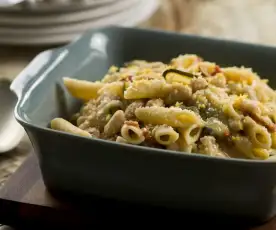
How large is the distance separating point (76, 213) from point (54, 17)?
0.82m

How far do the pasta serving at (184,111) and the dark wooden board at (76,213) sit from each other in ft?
0.36

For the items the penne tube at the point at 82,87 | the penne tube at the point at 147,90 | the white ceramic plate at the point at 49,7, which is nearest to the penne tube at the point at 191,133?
the penne tube at the point at 147,90

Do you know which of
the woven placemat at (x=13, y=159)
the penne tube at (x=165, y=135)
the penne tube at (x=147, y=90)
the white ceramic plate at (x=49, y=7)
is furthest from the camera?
the white ceramic plate at (x=49, y=7)

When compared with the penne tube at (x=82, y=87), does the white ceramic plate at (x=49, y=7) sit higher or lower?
lower

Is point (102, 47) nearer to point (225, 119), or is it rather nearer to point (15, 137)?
point (15, 137)

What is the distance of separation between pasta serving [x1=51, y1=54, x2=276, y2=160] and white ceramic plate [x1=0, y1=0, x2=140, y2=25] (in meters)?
0.50

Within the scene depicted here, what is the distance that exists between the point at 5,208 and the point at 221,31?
52.3 inches

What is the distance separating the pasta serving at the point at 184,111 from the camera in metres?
1.25

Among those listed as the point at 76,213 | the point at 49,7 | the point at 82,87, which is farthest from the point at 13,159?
the point at 49,7

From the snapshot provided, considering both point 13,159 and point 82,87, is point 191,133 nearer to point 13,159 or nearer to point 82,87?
point 82,87

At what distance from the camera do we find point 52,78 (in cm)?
143

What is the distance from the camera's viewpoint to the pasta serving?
49.1 inches

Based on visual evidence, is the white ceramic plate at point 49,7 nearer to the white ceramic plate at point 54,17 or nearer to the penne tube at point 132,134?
the white ceramic plate at point 54,17

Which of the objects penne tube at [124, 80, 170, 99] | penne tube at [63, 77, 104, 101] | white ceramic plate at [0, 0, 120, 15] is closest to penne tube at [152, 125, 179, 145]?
penne tube at [124, 80, 170, 99]
